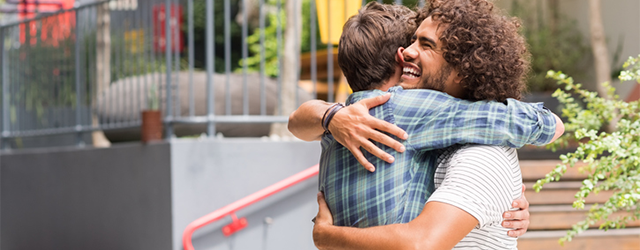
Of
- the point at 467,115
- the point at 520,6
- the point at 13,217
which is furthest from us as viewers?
the point at 520,6

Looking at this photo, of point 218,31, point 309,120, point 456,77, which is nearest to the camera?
point 456,77

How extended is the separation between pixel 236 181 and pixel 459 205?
8.50 feet

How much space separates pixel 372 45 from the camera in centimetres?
162

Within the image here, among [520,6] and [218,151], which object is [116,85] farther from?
[520,6]

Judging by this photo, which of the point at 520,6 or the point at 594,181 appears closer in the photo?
the point at 594,181

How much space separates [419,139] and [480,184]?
0.17 m

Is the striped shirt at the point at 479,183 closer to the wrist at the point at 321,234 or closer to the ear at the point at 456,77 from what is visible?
the ear at the point at 456,77

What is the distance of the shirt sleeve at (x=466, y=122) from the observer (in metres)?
1.37

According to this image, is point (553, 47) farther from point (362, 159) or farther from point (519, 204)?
point (362, 159)

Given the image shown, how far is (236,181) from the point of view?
375cm

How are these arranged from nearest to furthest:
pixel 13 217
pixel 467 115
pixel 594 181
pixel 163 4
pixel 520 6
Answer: pixel 467 115 < pixel 594 181 < pixel 163 4 < pixel 13 217 < pixel 520 6

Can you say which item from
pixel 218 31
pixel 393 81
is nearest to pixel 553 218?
pixel 393 81

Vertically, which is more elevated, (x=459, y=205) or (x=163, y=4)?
(x=163, y=4)

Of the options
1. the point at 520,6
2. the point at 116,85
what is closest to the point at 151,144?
the point at 116,85
